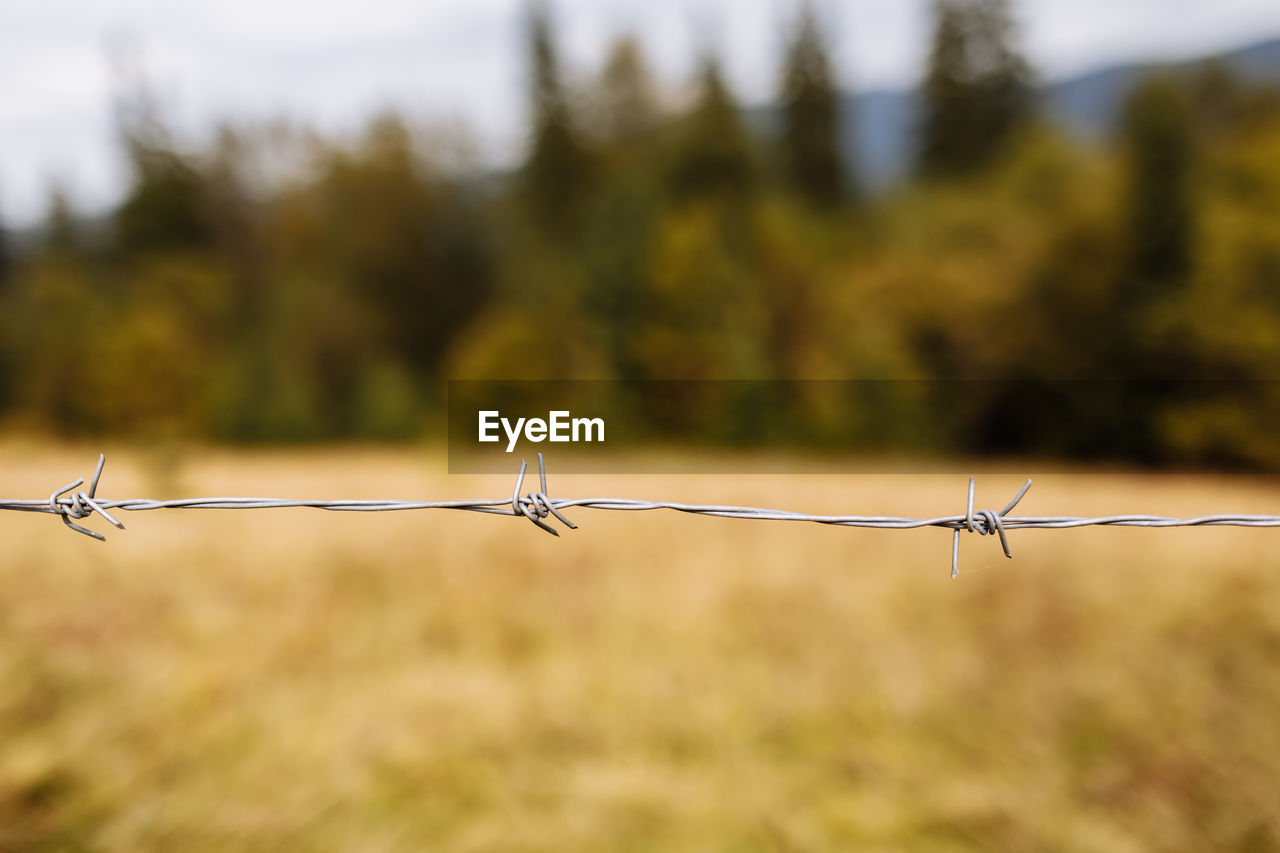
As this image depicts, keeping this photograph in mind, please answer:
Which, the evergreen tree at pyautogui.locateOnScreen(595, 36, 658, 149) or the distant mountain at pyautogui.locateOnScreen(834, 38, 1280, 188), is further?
the evergreen tree at pyautogui.locateOnScreen(595, 36, 658, 149)

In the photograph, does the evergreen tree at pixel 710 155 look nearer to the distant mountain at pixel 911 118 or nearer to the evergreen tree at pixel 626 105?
the evergreen tree at pixel 626 105

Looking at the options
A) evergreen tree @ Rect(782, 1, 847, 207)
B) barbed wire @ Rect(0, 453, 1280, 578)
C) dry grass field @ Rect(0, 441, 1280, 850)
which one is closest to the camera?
barbed wire @ Rect(0, 453, 1280, 578)

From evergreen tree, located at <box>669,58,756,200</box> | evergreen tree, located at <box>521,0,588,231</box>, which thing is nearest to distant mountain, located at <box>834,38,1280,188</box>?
evergreen tree, located at <box>669,58,756,200</box>

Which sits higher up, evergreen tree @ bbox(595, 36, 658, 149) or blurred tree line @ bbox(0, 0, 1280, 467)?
evergreen tree @ bbox(595, 36, 658, 149)

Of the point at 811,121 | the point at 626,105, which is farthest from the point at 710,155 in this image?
the point at 811,121

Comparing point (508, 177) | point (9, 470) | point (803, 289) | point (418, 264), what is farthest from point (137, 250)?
point (803, 289)

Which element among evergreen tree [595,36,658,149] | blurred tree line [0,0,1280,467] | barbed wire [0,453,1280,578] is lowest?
barbed wire [0,453,1280,578]

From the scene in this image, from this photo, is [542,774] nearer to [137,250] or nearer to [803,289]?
[803,289]

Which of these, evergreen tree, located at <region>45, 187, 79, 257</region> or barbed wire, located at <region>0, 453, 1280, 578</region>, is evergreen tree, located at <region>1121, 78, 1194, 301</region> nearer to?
barbed wire, located at <region>0, 453, 1280, 578</region>
